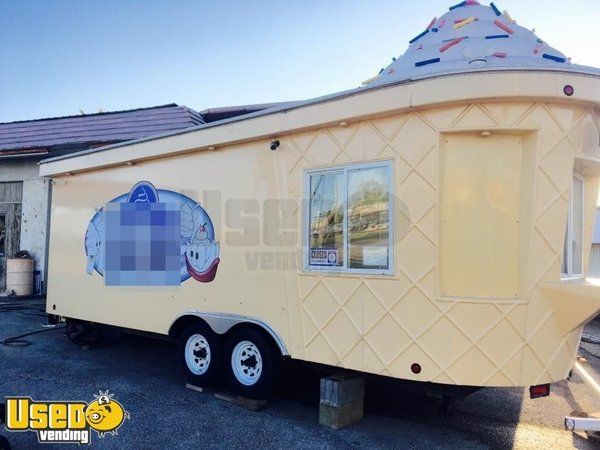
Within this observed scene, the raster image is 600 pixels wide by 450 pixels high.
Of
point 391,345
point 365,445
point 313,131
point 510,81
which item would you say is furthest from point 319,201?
point 365,445

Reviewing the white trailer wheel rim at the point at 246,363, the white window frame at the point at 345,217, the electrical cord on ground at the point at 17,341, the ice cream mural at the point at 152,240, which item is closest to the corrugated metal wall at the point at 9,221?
the electrical cord on ground at the point at 17,341

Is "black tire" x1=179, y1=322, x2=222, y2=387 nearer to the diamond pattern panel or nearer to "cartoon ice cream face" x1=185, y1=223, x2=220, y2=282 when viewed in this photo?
"cartoon ice cream face" x1=185, y1=223, x2=220, y2=282

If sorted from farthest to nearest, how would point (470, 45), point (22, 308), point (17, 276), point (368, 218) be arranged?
point (17, 276) → point (22, 308) → point (470, 45) → point (368, 218)

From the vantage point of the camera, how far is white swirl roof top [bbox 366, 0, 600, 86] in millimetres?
5688

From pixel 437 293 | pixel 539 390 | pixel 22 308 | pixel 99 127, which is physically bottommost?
pixel 22 308

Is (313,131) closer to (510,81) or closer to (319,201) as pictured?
(319,201)

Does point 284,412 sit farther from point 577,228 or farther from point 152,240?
point 577,228

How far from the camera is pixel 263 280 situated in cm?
538

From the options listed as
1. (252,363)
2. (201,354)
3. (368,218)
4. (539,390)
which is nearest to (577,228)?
(539,390)

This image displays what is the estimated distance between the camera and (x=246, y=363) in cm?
541

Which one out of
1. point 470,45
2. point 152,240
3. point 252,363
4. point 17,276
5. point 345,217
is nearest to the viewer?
point 345,217

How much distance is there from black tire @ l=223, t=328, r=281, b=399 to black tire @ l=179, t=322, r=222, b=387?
0.50ft

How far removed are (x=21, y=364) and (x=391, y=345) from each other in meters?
5.52

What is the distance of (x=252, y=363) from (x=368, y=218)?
7.09ft
